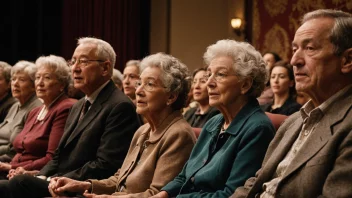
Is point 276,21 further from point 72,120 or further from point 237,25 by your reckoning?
point 72,120

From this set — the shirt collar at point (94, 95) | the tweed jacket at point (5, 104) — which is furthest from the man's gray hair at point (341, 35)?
the tweed jacket at point (5, 104)

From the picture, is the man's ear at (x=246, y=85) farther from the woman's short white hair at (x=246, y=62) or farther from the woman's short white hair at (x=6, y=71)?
the woman's short white hair at (x=6, y=71)

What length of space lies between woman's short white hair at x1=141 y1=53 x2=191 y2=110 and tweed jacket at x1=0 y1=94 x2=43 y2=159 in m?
2.04

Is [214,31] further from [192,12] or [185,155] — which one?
[185,155]

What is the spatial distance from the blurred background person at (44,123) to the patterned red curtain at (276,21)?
4.02m

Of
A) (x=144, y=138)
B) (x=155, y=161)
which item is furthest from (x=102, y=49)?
(x=155, y=161)

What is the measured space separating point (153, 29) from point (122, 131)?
5850 mm

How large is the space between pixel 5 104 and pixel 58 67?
1.41m

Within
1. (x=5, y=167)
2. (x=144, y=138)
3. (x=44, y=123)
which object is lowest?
(x=5, y=167)

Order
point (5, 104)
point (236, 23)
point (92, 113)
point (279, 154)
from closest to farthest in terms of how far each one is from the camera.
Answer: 1. point (279, 154)
2. point (92, 113)
3. point (5, 104)
4. point (236, 23)

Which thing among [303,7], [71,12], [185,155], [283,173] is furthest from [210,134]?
[71,12]

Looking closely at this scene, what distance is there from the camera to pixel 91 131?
12.8 feet

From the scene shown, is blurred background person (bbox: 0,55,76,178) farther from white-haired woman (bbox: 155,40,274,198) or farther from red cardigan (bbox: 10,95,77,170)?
white-haired woman (bbox: 155,40,274,198)

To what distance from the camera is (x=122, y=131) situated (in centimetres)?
386
